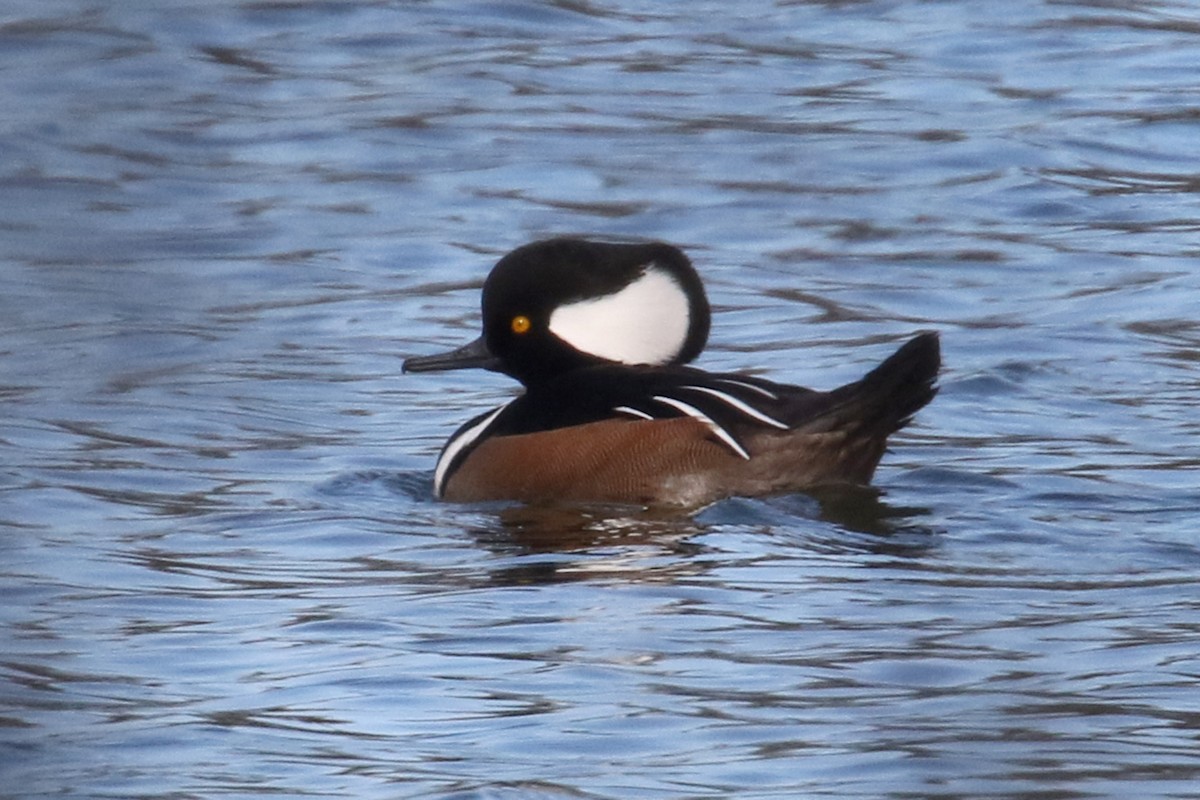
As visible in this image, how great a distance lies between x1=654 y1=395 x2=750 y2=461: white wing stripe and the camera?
697 cm

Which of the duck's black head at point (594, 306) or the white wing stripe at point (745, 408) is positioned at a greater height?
the duck's black head at point (594, 306)

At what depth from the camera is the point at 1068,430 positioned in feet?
27.0

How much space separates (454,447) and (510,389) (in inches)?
80.5

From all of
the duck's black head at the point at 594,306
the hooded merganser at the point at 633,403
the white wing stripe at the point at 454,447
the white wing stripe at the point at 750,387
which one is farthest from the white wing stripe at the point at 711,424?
the white wing stripe at the point at 454,447

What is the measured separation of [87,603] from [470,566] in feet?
3.58

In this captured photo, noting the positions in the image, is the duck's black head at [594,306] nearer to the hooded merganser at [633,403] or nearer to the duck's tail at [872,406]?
the hooded merganser at [633,403]

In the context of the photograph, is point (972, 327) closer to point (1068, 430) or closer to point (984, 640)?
point (1068, 430)

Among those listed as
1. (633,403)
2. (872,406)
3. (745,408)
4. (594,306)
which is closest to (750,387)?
(745,408)

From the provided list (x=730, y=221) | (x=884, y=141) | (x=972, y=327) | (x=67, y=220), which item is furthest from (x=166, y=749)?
(x=884, y=141)

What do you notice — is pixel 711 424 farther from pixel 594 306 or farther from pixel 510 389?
pixel 510 389

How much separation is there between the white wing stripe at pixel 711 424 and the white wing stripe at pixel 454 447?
2.43 feet

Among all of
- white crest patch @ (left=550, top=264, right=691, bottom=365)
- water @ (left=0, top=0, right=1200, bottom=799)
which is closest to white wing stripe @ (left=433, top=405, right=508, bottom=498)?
water @ (left=0, top=0, right=1200, bottom=799)

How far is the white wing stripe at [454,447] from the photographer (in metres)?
7.45

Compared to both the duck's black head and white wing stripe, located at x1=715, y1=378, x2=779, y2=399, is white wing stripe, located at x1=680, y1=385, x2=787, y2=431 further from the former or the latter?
the duck's black head
